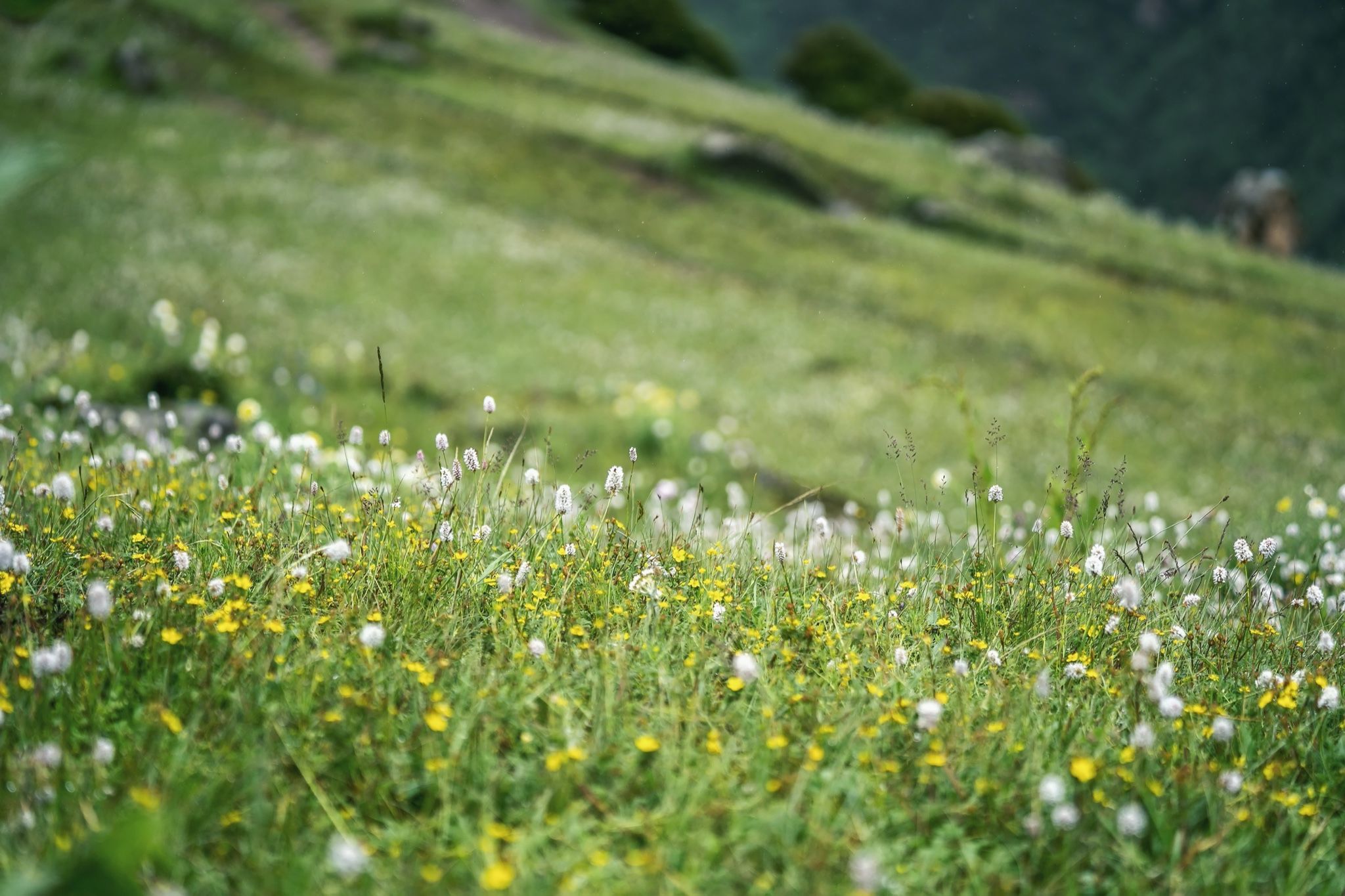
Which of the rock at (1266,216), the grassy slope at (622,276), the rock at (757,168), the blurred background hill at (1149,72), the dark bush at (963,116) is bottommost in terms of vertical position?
the grassy slope at (622,276)

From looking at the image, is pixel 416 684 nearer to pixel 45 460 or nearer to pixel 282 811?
pixel 282 811

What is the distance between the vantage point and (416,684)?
2.94 m

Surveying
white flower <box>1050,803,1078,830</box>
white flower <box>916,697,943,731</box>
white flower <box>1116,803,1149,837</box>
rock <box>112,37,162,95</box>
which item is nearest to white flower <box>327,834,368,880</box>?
white flower <box>916,697,943,731</box>

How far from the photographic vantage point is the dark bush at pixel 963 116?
59031 millimetres

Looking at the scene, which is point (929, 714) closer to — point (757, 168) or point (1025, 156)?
point (757, 168)

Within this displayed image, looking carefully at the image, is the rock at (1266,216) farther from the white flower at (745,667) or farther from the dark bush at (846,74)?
Result: the white flower at (745,667)

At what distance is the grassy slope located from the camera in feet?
44.6

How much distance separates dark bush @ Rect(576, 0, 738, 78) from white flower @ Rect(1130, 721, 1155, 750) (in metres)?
62.2

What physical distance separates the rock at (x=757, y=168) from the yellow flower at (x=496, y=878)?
2782cm

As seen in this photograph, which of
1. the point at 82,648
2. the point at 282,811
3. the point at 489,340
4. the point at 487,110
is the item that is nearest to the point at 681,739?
the point at 282,811

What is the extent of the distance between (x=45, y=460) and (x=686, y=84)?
3803cm

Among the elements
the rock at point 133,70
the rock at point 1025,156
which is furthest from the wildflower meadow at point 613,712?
the rock at point 1025,156

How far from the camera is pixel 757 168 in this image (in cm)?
2877

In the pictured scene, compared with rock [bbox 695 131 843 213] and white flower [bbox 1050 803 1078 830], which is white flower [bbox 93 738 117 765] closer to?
white flower [bbox 1050 803 1078 830]
